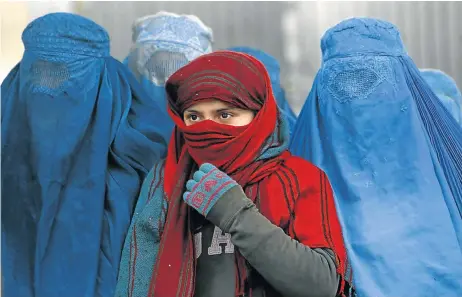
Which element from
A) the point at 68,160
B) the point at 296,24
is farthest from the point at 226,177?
the point at 296,24

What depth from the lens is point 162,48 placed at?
9.21 feet

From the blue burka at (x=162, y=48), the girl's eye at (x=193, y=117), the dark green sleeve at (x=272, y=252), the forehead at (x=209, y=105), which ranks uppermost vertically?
the blue burka at (x=162, y=48)

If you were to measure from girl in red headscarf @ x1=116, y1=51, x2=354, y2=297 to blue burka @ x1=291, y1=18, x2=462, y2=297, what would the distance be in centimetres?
34

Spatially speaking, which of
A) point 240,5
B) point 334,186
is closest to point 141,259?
point 334,186

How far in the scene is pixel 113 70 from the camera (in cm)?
238

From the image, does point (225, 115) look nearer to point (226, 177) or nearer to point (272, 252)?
point (226, 177)

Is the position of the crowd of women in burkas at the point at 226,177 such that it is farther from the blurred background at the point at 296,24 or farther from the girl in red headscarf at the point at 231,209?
the blurred background at the point at 296,24

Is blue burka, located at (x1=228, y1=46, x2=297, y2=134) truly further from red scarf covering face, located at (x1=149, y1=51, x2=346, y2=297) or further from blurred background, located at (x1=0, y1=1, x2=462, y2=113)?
red scarf covering face, located at (x1=149, y1=51, x2=346, y2=297)

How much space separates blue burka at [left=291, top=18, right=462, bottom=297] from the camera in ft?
6.09

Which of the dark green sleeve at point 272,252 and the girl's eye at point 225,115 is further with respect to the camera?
the girl's eye at point 225,115

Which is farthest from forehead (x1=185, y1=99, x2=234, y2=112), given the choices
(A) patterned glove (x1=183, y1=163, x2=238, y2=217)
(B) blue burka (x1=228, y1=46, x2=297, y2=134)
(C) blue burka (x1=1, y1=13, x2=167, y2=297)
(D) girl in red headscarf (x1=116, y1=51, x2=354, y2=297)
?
(B) blue burka (x1=228, y1=46, x2=297, y2=134)

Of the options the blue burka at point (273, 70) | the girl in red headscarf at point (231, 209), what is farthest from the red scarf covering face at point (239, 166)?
the blue burka at point (273, 70)

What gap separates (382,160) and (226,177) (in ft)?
2.74

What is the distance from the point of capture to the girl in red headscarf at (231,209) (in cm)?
139
